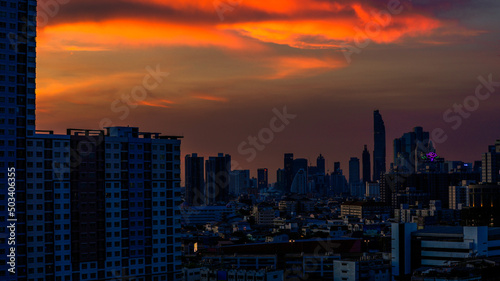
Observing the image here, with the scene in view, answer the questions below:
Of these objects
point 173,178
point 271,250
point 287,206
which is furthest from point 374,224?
point 173,178

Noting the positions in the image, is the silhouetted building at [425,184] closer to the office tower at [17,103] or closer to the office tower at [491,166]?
the office tower at [491,166]

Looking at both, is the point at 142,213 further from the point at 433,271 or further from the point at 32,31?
the point at 433,271

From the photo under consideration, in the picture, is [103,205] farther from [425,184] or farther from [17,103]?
[425,184]

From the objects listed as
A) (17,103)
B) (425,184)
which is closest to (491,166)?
(425,184)

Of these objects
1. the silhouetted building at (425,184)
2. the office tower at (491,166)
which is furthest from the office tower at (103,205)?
the office tower at (491,166)

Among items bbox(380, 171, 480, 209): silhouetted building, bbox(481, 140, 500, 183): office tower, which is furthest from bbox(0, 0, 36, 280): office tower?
bbox(481, 140, 500, 183): office tower

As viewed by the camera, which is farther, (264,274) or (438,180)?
(438,180)
